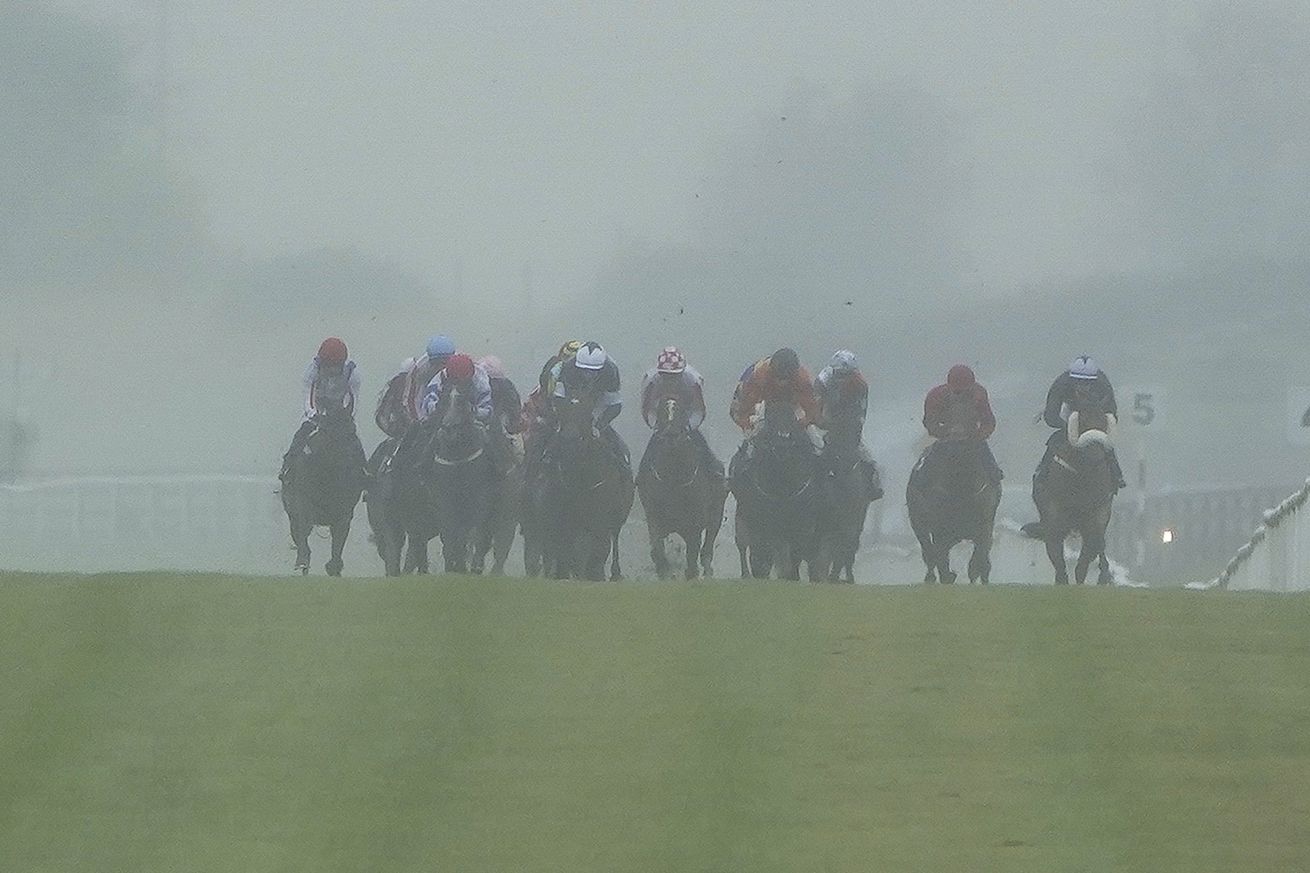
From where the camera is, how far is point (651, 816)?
668cm

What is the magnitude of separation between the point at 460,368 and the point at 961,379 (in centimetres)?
299

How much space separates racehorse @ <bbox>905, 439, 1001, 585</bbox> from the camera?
14594 millimetres

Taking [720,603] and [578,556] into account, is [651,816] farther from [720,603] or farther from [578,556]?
[578,556]

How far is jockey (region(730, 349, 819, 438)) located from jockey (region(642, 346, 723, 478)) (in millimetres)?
235

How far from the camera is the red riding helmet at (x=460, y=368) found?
1355cm

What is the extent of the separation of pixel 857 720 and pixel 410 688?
130 centimetres

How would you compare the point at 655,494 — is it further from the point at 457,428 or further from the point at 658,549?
the point at 457,428

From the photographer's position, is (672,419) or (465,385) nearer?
(465,385)

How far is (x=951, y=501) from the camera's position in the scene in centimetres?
1474

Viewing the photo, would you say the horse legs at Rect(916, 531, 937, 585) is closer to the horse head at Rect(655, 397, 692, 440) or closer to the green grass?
the horse head at Rect(655, 397, 692, 440)

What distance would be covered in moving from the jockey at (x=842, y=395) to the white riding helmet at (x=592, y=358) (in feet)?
5.51

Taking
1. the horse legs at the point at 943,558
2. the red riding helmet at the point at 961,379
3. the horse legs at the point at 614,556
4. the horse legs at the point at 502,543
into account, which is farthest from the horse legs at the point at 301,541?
the red riding helmet at the point at 961,379

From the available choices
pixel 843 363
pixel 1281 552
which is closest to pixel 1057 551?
pixel 1281 552

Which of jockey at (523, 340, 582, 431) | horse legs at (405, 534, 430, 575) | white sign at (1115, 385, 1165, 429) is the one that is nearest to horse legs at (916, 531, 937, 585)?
jockey at (523, 340, 582, 431)
